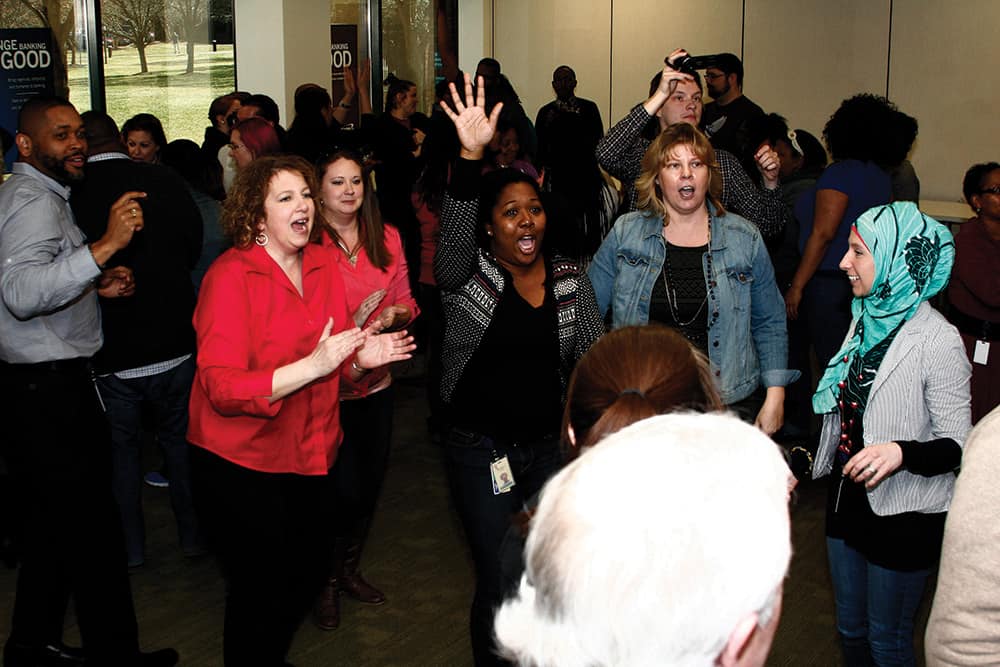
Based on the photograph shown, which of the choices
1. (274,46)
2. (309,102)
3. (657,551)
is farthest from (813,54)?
(657,551)

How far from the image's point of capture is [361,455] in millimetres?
3943

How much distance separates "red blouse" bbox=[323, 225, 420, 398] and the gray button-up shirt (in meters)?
0.86

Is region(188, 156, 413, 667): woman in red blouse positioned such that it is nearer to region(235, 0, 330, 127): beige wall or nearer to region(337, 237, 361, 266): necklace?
region(337, 237, 361, 266): necklace

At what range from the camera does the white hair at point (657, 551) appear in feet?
3.82

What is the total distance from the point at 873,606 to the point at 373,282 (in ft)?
6.71

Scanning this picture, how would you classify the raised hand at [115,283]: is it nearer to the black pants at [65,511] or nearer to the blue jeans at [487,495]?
the black pants at [65,511]

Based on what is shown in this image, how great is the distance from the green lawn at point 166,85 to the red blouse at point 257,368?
6245 mm

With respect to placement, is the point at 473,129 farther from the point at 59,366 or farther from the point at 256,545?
the point at 59,366

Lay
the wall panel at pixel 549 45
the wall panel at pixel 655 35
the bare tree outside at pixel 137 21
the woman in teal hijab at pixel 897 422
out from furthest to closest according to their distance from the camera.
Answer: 1. the wall panel at pixel 549 45
2. the wall panel at pixel 655 35
3. the bare tree outside at pixel 137 21
4. the woman in teal hijab at pixel 897 422

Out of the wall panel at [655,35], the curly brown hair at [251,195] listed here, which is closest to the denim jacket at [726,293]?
the curly brown hair at [251,195]

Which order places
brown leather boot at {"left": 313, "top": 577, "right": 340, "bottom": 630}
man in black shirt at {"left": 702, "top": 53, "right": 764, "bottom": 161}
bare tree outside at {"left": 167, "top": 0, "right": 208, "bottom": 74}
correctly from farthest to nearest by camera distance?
bare tree outside at {"left": 167, "top": 0, "right": 208, "bottom": 74}, man in black shirt at {"left": 702, "top": 53, "right": 764, "bottom": 161}, brown leather boot at {"left": 313, "top": 577, "right": 340, "bottom": 630}

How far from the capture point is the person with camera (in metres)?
4.19

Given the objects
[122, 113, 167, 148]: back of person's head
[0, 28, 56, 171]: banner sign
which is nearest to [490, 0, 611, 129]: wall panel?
[0, 28, 56, 171]: banner sign

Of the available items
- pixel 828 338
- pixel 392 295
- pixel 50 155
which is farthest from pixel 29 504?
pixel 828 338
